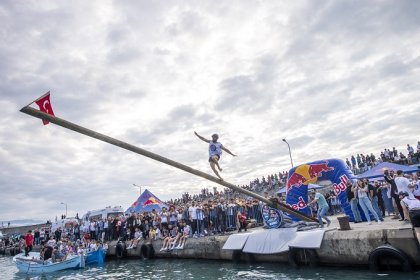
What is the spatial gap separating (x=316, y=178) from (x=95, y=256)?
16292 mm

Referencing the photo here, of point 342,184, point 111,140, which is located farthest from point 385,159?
point 111,140

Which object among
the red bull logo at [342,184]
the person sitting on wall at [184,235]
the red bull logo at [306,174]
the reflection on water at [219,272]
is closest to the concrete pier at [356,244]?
the reflection on water at [219,272]

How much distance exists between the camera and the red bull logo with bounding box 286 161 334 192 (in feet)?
52.5

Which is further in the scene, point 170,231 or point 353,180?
point 170,231

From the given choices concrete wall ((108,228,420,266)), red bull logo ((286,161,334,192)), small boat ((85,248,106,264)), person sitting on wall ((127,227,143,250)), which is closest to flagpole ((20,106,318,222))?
concrete wall ((108,228,420,266))

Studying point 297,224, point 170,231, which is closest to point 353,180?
point 297,224

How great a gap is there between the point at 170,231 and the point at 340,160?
12003 mm

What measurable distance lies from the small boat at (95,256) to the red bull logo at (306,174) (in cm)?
1429

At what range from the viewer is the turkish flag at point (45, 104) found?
689 centimetres

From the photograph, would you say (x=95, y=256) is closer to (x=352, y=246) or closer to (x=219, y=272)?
(x=219, y=272)

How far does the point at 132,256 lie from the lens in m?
22.9

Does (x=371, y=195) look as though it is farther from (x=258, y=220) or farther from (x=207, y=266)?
(x=207, y=266)

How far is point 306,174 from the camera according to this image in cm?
1642

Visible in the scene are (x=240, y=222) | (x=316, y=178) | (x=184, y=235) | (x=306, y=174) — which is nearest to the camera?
(x=316, y=178)
